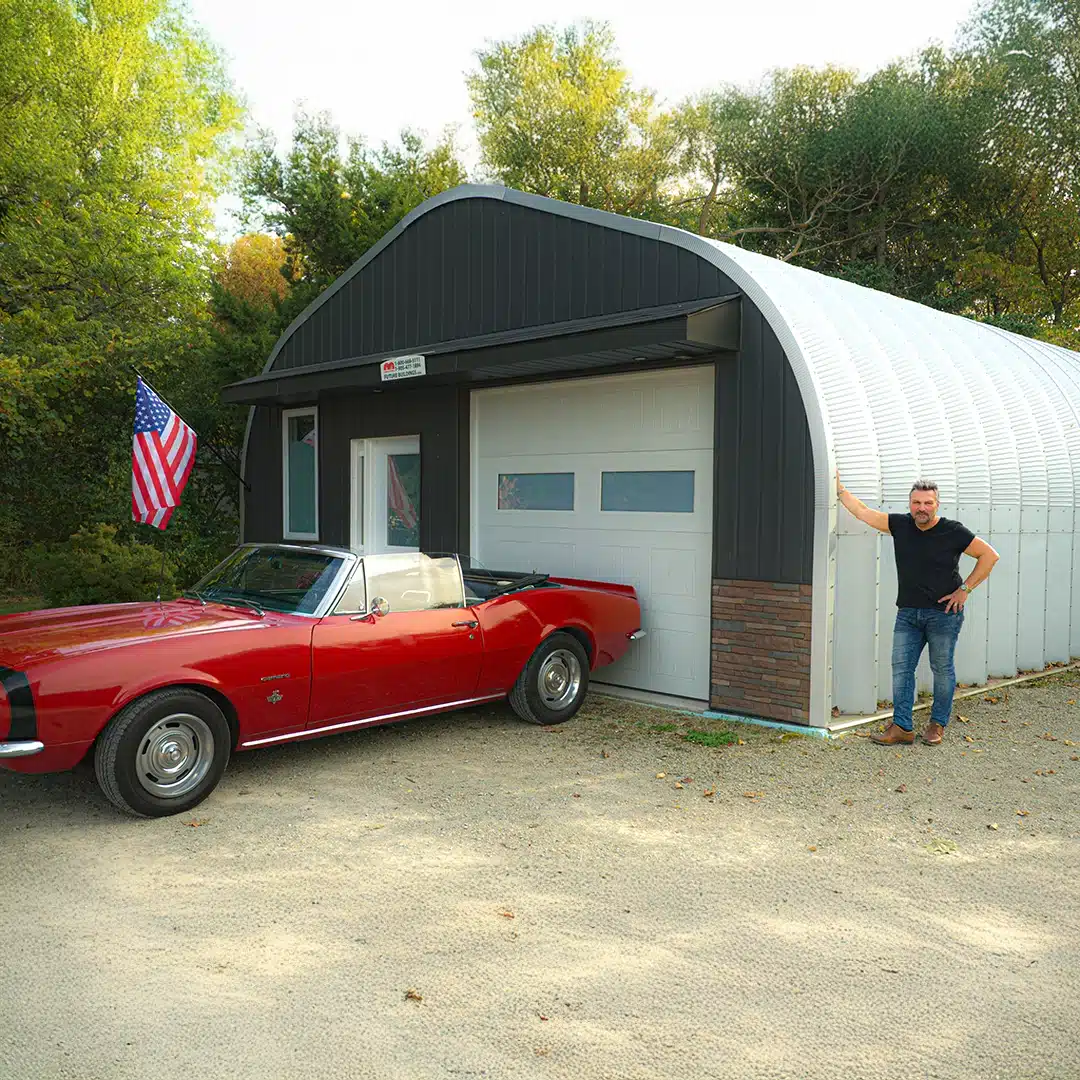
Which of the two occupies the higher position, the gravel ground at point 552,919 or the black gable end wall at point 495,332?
the black gable end wall at point 495,332

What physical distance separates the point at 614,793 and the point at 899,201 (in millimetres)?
29300

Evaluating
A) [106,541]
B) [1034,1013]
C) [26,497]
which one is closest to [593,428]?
[1034,1013]

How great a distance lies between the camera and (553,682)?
316 inches

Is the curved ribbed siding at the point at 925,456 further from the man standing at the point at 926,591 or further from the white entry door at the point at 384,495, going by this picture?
the white entry door at the point at 384,495

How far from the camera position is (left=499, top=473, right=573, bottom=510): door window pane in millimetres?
9914

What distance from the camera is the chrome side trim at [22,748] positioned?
497cm

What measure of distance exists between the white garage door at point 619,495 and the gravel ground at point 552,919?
79.0 inches

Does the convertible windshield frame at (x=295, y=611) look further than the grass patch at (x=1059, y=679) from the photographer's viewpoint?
No

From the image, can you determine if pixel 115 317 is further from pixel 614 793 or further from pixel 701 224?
pixel 701 224

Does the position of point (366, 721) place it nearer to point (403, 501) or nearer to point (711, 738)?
point (711, 738)

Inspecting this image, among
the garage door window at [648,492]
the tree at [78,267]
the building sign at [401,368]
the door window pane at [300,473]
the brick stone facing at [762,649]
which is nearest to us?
the brick stone facing at [762,649]

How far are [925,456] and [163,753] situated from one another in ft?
21.6

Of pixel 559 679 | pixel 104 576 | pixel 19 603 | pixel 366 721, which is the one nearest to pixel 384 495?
pixel 104 576

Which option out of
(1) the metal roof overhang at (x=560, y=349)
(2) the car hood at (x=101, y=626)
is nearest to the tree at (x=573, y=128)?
(1) the metal roof overhang at (x=560, y=349)
